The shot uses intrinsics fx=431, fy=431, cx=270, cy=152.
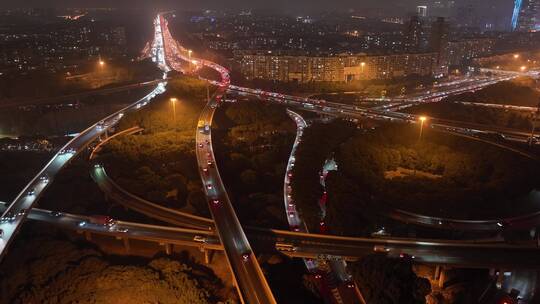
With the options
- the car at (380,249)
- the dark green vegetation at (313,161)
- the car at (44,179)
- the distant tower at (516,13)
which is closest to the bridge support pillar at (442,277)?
the car at (380,249)

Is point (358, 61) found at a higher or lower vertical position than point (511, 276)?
higher

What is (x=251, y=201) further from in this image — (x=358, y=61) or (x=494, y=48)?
(x=494, y=48)

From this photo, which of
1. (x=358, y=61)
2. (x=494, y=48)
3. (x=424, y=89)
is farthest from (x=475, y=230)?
(x=494, y=48)

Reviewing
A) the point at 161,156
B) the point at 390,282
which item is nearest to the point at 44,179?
the point at 161,156

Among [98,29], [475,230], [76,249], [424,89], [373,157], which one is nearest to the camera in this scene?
[76,249]

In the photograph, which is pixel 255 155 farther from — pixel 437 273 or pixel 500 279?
pixel 500 279

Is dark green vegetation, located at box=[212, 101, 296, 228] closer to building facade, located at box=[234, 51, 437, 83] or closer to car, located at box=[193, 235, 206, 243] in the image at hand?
car, located at box=[193, 235, 206, 243]

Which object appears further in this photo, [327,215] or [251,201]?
[251,201]
